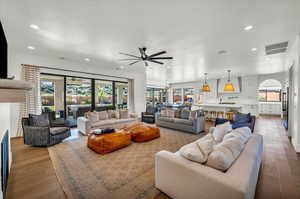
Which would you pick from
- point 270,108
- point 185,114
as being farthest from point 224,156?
point 270,108

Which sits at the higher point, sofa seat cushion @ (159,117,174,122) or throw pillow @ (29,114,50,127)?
throw pillow @ (29,114,50,127)

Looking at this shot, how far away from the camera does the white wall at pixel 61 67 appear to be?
4289 mm

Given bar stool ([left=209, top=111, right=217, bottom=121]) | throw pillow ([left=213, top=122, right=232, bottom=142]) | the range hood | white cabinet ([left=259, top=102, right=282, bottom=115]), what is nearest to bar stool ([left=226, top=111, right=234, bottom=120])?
bar stool ([left=209, top=111, right=217, bottom=121])

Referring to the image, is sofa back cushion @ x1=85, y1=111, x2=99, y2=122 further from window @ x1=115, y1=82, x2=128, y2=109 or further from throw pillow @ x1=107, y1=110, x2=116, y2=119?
window @ x1=115, y1=82, x2=128, y2=109

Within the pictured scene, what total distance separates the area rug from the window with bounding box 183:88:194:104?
864 centimetres

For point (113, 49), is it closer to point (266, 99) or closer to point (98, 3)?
point (98, 3)

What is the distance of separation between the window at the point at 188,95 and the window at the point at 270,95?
4.94 m

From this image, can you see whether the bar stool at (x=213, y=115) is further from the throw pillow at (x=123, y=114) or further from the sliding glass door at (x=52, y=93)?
the sliding glass door at (x=52, y=93)

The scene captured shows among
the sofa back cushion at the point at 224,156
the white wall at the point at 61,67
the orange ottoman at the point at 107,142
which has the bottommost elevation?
the orange ottoman at the point at 107,142

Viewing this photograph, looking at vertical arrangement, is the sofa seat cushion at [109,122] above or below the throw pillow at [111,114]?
below

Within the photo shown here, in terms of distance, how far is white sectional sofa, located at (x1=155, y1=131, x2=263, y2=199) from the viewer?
123cm

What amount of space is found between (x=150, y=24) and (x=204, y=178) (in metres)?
2.75

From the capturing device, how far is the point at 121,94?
25.6 ft

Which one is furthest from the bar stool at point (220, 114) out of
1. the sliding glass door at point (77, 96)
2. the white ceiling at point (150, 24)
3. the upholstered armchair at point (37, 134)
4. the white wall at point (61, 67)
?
the upholstered armchair at point (37, 134)
